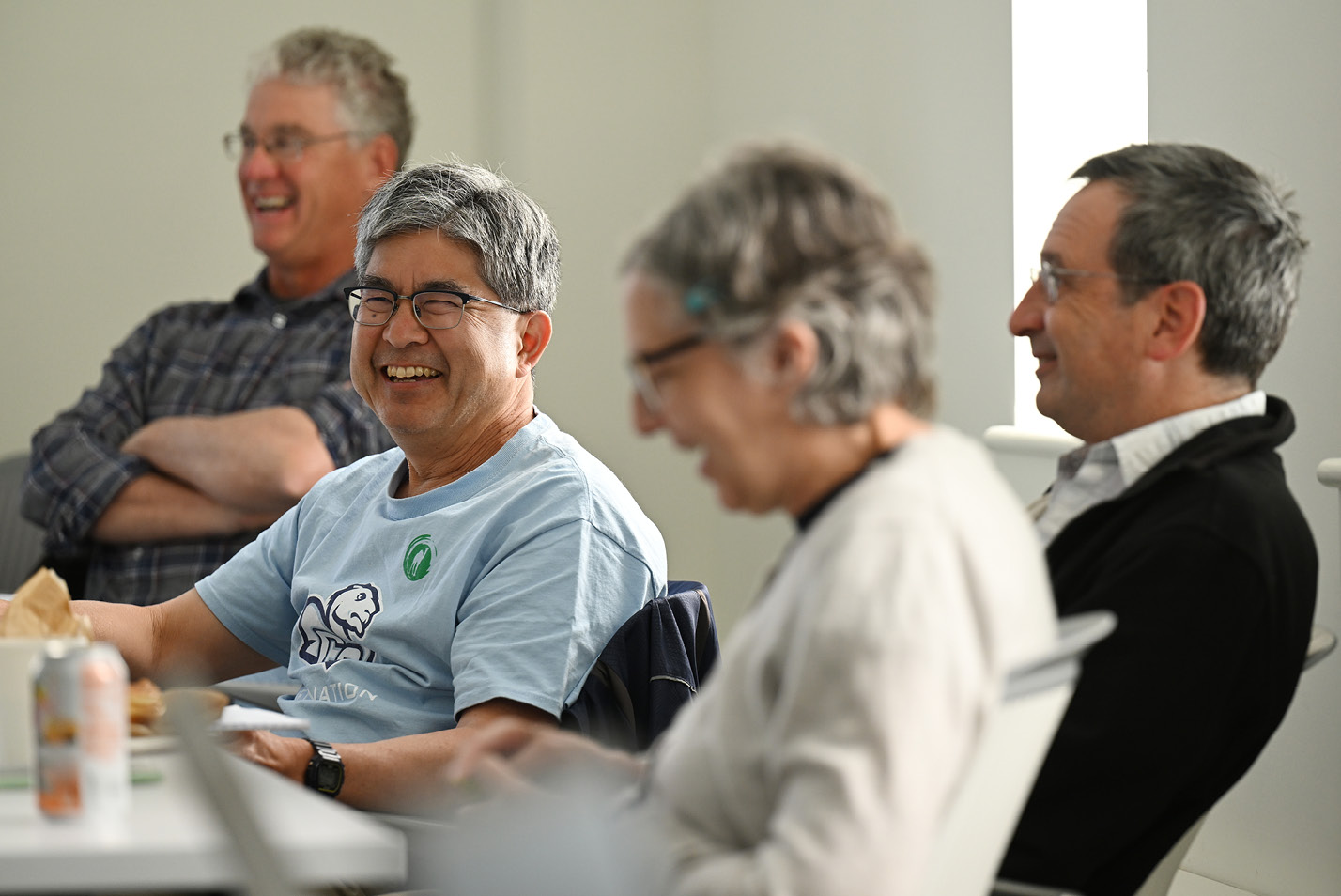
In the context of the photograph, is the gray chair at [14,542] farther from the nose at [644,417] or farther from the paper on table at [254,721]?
the nose at [644,417]

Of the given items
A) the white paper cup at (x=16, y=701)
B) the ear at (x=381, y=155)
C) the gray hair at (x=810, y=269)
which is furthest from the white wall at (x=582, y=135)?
the white paper cup at (x=16, y=701)

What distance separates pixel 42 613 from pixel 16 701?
0.16 m

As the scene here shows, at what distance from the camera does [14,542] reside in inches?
139

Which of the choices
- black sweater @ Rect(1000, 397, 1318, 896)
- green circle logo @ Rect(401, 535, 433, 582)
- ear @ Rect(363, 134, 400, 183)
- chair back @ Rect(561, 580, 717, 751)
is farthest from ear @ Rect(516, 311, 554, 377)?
ear @ Rect(363, 134, 400, 183)

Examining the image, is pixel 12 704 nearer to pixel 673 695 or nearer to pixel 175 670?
pixel 673 695

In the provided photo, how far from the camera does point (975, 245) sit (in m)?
3.55

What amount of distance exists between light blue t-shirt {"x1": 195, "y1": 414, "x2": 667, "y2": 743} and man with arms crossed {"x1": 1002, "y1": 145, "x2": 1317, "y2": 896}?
549 millimetres

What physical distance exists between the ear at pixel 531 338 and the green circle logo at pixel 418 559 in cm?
30

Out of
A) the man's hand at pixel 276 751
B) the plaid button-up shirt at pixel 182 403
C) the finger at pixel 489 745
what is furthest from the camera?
the plaid button-up shirt at pixel 182 403

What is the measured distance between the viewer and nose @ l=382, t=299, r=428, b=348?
76.8 inches

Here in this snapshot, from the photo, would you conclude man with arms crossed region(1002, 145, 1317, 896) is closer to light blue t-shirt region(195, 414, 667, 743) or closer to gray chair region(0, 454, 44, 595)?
light blue t-shirt region(195, 414, 667, 743)

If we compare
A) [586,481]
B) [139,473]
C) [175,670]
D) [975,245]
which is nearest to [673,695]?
[586,481]

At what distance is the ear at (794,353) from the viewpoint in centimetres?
93

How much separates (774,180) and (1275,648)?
756 millimetres
